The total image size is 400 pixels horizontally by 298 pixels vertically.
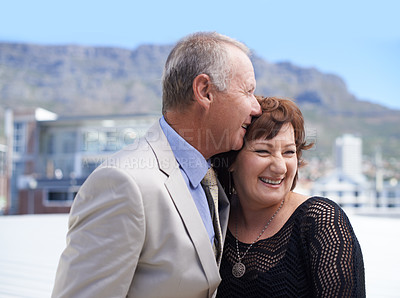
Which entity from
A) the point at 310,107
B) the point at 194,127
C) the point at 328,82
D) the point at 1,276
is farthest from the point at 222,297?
the point at 328,82

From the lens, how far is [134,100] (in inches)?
2771

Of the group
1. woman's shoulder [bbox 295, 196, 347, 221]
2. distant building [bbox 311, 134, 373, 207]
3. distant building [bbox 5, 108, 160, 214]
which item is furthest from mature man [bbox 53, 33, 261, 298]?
distant building [bbox 311, 134, 373, 207]

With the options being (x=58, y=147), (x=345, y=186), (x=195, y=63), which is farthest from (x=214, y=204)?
(x=345, y=186)

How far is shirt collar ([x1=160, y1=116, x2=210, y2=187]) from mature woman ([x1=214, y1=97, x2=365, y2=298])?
322mm

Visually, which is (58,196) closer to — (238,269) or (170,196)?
(238,269)

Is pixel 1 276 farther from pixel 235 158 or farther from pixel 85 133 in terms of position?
pixel 85 133

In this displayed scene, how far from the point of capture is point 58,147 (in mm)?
31125

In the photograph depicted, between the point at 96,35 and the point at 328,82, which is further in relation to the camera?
the point at 96,35

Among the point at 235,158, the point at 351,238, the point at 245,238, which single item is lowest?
the point at 245,238

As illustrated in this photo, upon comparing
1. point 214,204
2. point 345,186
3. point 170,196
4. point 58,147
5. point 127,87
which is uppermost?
point 170,196

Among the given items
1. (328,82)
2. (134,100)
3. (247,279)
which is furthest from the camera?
(328,82)

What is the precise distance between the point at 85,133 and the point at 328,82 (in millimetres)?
57874

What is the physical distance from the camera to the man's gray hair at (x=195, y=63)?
5.09 ft

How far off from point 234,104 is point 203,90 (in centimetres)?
14
